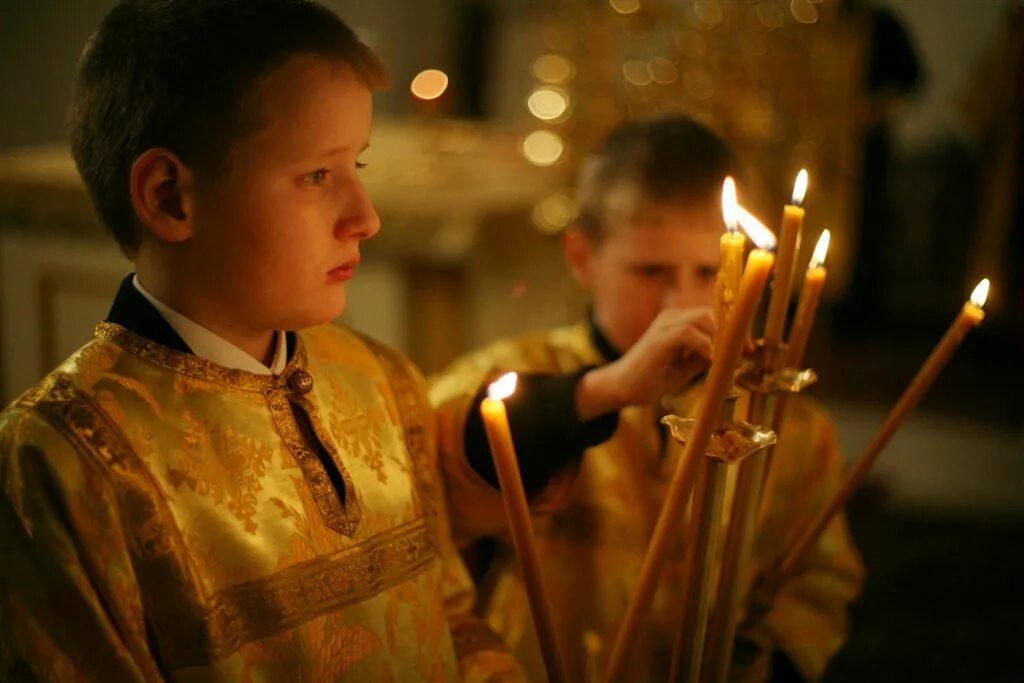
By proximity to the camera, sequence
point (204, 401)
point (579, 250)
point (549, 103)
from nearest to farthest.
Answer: point (204, 401) < point (579, 250) < point (549, 103)

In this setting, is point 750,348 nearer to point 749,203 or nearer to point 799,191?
point 799,191

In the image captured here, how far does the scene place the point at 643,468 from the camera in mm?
1259

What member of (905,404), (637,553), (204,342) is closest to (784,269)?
(905,404)

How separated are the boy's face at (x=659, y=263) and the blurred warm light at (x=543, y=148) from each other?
68.9 inches

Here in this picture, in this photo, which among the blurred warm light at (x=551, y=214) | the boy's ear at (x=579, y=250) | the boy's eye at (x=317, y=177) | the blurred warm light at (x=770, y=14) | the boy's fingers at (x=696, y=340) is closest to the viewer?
the boy's eye at (x=317, y=177)

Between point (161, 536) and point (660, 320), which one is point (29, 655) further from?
point (660, 320)

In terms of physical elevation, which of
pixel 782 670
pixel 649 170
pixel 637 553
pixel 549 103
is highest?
pixel 549 103

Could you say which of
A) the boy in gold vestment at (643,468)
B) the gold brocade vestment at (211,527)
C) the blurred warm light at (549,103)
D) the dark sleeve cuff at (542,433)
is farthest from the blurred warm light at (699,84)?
the gold brocade vestment at (211,527)

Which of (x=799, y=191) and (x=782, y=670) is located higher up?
(x=799, y=191)

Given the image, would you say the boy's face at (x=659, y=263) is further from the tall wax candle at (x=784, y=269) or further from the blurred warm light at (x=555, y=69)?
the blurred warm light at (x=555, y=69)

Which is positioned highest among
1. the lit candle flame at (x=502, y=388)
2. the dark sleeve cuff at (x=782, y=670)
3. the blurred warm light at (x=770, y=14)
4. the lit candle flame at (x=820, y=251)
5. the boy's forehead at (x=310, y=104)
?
the blurred warm light at (x=770, y=14)

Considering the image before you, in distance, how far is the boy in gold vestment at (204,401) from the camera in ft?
2.21

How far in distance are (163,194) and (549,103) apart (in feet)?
8.10

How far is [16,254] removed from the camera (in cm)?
229
